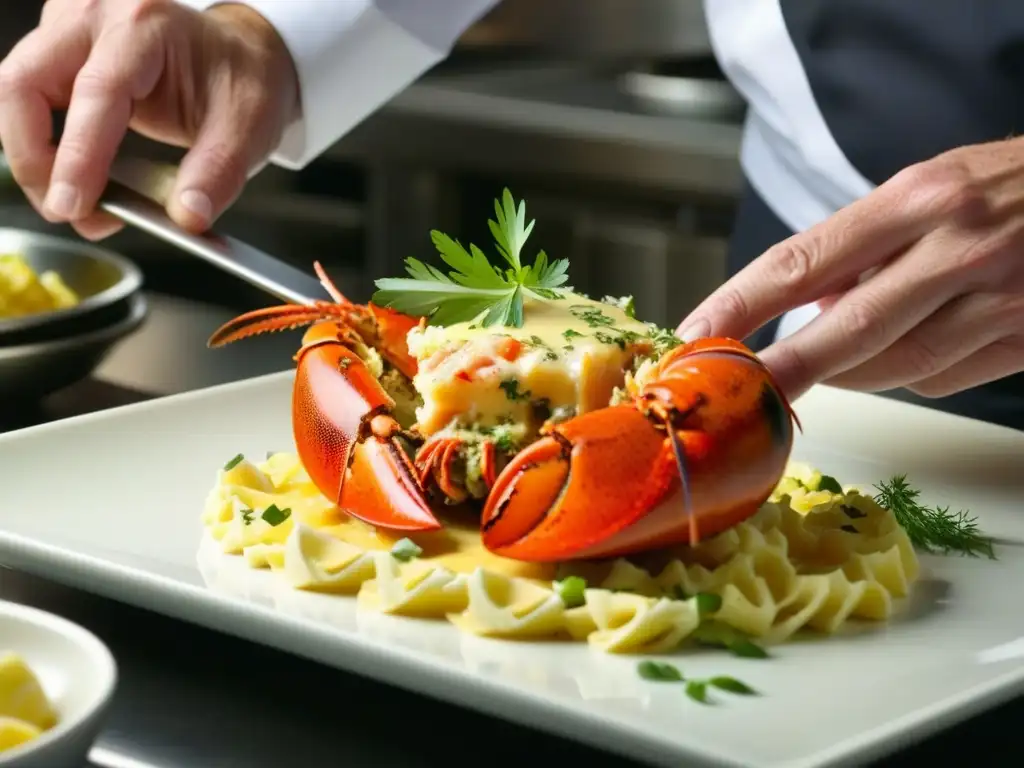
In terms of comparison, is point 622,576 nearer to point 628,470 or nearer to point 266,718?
point 628,470

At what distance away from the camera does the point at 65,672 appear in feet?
3.42

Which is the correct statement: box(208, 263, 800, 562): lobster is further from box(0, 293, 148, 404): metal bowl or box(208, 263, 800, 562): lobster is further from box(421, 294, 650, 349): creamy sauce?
box(0, 293, 148, 404): metal bowl

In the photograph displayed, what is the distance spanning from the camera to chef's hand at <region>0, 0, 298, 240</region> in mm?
1979

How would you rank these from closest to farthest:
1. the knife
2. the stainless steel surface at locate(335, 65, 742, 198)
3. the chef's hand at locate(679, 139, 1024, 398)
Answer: the chef's hand at locate(679, 139, 1024, 398) → the knife → the stainless steel surface at locate(335, 65, 742, 198)

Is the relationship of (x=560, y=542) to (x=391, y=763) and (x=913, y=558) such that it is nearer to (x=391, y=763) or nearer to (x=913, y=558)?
(x=391, y=763)

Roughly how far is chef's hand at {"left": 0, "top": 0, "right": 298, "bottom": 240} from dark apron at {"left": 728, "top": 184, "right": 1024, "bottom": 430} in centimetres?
82

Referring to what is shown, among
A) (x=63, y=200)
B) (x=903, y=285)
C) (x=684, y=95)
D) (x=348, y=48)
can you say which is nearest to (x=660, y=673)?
(x=903, y=285)

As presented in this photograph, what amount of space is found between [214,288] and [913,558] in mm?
1893

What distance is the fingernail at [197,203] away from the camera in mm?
1936

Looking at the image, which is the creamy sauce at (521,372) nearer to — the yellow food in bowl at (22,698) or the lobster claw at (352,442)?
the lobster claw at (352,442)

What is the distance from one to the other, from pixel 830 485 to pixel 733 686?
50 cm

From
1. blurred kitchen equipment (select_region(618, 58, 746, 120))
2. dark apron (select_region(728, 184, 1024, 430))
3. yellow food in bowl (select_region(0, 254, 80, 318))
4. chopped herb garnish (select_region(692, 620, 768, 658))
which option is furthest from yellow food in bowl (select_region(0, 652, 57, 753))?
blurred kitchen equipment (select_region(618, 58, 746, 120))

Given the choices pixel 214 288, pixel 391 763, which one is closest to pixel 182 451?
pixel 391 763

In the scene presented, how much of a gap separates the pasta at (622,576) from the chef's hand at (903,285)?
0.18 meters
